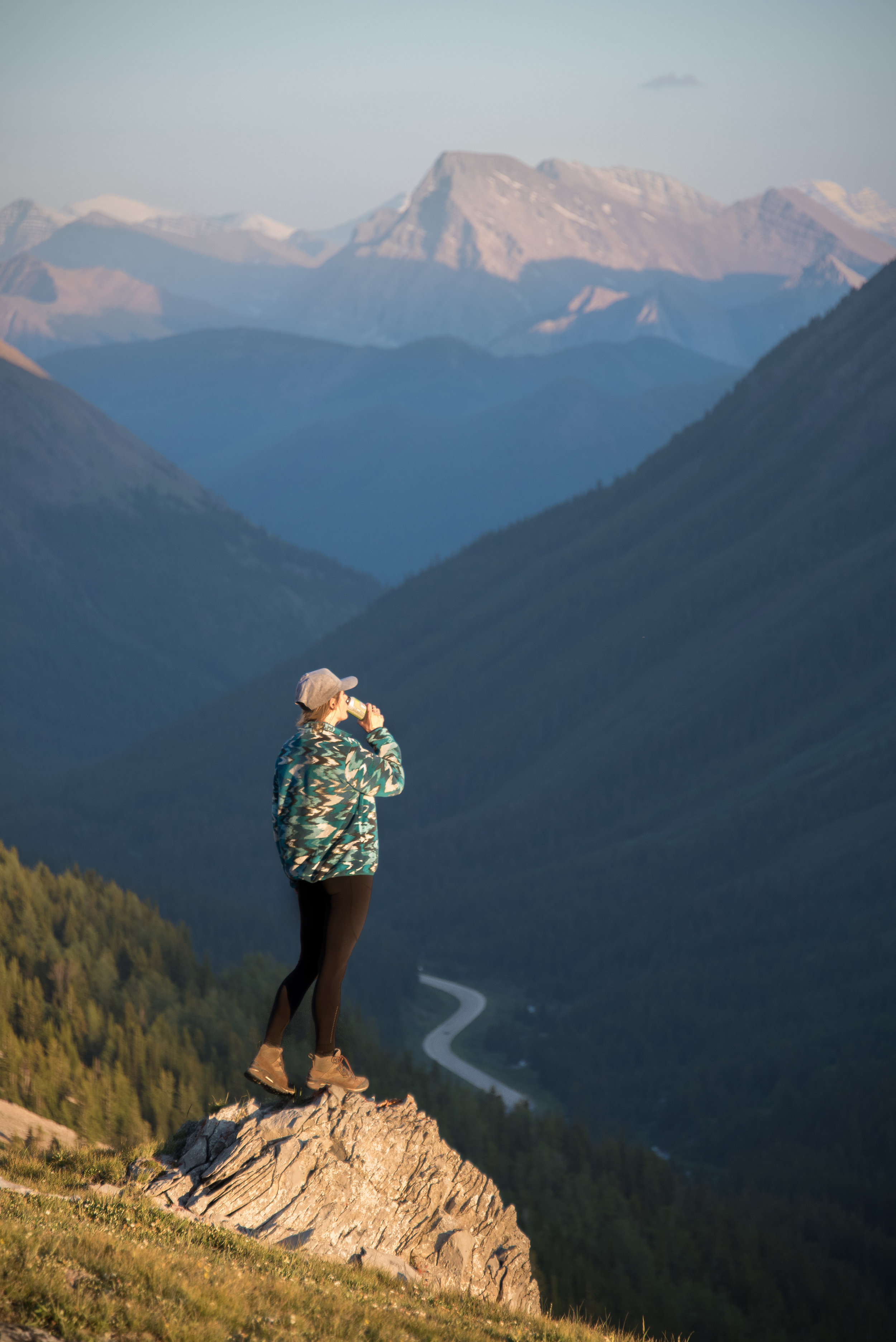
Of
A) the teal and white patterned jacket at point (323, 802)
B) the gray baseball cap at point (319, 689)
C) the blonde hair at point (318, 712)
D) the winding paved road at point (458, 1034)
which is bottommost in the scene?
the winding paved road at point (458, 1034)

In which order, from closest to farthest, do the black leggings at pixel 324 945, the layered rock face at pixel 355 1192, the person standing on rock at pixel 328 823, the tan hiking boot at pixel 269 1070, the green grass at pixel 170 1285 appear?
1. the green grass at pixel 170 1285
2. the person standing on rock at pixel 328 823
3. the black leggings at pixel 324 945
4. the tan hiking boot at pixel 269 1070
5. the layered rock face at pixel 355 1192

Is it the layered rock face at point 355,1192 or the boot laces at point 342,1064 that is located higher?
the boot laces at point 342,1064

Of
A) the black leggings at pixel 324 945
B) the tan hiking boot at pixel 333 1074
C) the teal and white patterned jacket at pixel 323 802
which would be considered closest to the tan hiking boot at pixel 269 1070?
A: the black leggings at pixel 324 945

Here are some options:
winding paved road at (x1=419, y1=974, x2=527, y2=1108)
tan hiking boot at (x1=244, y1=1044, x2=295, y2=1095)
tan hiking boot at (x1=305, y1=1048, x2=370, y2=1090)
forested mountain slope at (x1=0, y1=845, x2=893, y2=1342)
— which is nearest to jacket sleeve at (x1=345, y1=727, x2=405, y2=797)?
tan hiking boot at (x1=244, y1=1044, x2=295, y2=1095)

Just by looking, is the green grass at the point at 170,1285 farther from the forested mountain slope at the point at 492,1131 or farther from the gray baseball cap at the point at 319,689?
the forested mountain slope at the point at 492,1131

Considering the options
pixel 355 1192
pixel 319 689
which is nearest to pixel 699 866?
pixel 355 1192

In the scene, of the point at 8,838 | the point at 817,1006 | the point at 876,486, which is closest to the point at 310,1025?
the point at 817,1006

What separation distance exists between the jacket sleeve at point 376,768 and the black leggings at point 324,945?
1041 mm

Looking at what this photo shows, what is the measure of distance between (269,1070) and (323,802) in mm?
3796

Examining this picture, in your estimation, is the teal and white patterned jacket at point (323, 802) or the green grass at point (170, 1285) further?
the teal and white patterned jacket at point (323, 802)

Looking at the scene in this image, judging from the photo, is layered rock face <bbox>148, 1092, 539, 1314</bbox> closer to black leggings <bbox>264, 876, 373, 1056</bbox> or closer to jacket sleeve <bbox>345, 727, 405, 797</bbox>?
black leggings <bbox>264, 876, 373, 1056</bbox>

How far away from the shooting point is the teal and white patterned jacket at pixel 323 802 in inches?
544

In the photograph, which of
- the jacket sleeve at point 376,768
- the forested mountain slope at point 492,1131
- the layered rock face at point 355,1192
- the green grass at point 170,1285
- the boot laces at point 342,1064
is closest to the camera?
the green grass at point 170,1285

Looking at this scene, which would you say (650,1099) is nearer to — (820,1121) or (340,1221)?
(820,1121)
